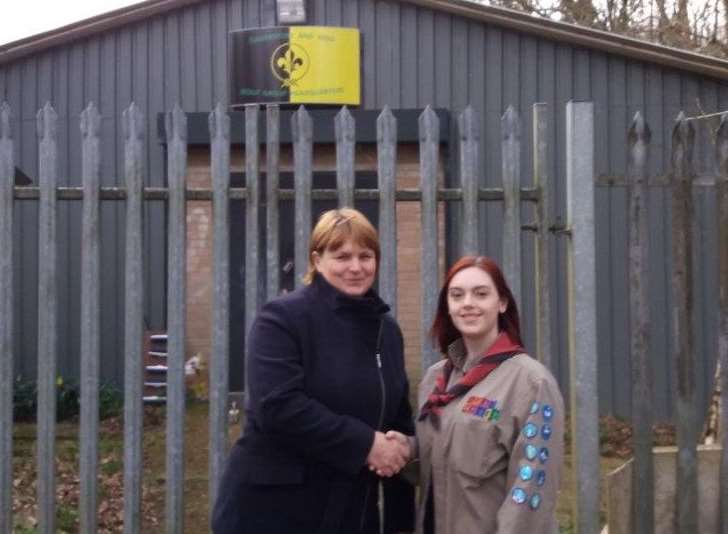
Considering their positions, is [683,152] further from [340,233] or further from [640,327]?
[340,233]

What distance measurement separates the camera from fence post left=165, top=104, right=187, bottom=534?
4672 mm

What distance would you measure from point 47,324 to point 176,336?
1.84ft

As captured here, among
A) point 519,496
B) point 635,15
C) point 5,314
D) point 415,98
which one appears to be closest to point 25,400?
point 415,98

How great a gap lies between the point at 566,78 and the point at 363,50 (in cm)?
186

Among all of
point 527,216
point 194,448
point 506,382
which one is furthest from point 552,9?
point 506,382

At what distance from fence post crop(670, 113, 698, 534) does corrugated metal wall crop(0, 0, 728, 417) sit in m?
4.70

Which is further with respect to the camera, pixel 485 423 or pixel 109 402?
pixel 109 402

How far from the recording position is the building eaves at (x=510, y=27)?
950 cm

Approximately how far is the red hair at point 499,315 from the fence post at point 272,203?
1.38 meters

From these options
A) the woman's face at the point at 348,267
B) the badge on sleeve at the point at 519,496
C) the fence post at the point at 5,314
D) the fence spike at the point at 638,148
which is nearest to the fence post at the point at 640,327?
the fence spike at the point at 638,148

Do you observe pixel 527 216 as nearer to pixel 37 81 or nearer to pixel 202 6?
pixel 202 6

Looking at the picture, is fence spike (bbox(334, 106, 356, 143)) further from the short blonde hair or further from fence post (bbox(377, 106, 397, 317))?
the short blonde hair

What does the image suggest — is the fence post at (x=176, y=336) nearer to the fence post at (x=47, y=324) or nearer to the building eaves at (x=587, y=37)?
the fence post at (x=47, y=324)

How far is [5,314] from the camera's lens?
15.5 feet
